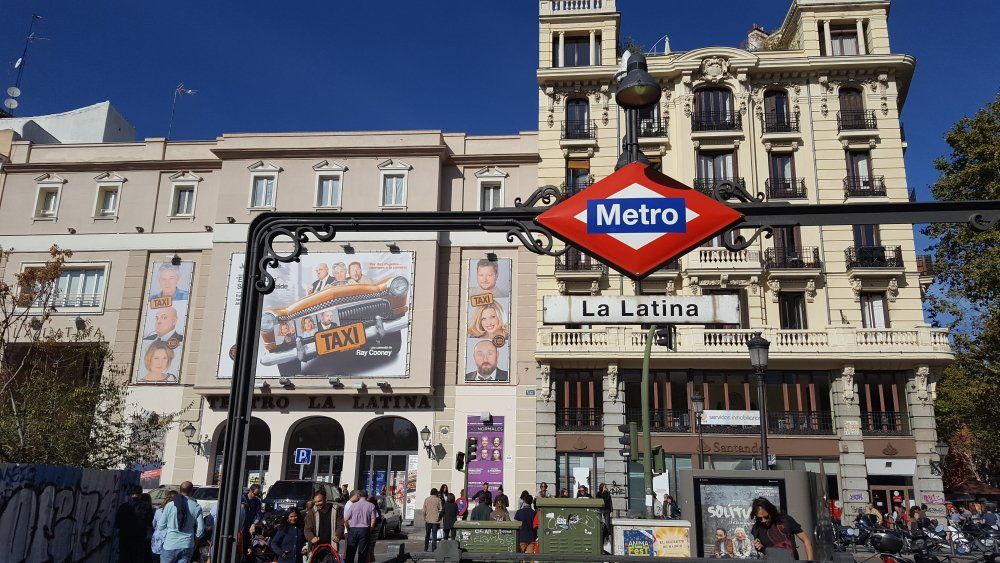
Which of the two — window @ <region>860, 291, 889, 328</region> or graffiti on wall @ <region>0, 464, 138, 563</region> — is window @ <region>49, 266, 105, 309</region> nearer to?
graffiti on wall @ <region>0, 464, 138, 563</region>

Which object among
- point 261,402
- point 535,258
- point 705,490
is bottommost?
point 705,490

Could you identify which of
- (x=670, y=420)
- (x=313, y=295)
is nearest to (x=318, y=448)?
(x=313, y=295)

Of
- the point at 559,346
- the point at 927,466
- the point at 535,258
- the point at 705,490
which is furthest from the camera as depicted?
the point at 535,258

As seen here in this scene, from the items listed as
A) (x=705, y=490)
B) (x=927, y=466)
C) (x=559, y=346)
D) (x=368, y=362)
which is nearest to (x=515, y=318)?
(x=559, y=346)

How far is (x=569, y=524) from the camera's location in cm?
1309

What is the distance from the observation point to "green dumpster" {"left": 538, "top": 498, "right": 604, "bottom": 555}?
13.0 metres

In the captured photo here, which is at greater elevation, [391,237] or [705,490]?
[391,237]

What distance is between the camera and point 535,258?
3130cm

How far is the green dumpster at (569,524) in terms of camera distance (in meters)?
13.0

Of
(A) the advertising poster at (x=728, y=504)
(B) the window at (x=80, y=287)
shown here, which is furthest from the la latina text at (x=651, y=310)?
(B) the window at (x=80, y=287)

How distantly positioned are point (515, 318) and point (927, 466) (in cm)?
1608

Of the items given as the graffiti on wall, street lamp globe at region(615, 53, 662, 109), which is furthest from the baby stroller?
street lamp globe at region(615, 53, 662, 109)

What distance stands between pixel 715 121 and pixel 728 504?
77.3ft

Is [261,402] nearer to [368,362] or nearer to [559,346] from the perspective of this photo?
[368,362]
